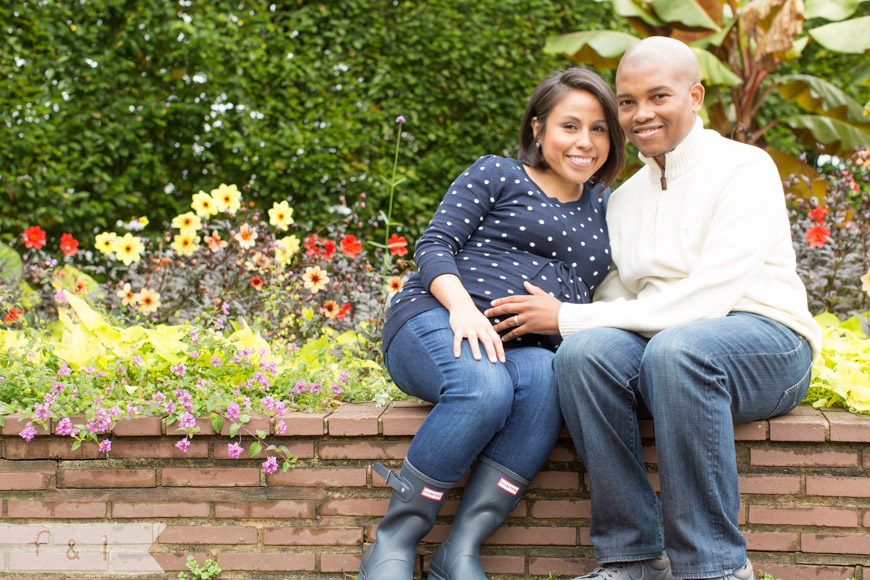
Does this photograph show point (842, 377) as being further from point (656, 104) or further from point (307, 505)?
point (307, 505)

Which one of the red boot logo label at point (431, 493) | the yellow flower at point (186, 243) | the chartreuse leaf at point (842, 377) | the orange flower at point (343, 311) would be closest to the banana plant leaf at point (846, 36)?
the chartreuse leaf at point (842, 377)

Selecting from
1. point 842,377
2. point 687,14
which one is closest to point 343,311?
point 842,377

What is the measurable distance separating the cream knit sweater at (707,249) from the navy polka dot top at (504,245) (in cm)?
15

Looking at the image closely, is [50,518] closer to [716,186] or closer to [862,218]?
[716,186]

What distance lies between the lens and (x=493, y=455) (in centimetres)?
202

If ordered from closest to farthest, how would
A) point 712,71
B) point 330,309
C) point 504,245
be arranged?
point 504,245 < point 330,309 < point 712,71

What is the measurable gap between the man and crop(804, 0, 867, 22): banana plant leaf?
352cm

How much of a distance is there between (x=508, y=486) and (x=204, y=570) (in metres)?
1.00

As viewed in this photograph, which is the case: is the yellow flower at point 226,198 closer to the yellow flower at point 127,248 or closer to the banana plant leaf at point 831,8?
the yellow flower at point 127,248

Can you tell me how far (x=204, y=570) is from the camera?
2.26 metres

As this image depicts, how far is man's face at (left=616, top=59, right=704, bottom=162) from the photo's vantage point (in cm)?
218

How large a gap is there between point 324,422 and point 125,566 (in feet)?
2.55

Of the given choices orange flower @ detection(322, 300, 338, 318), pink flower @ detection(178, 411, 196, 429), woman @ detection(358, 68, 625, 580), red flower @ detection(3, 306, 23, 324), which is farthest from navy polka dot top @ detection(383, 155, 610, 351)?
red flower @ detection(3, 306, 23, 324)

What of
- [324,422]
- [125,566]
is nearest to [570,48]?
[324,422]
